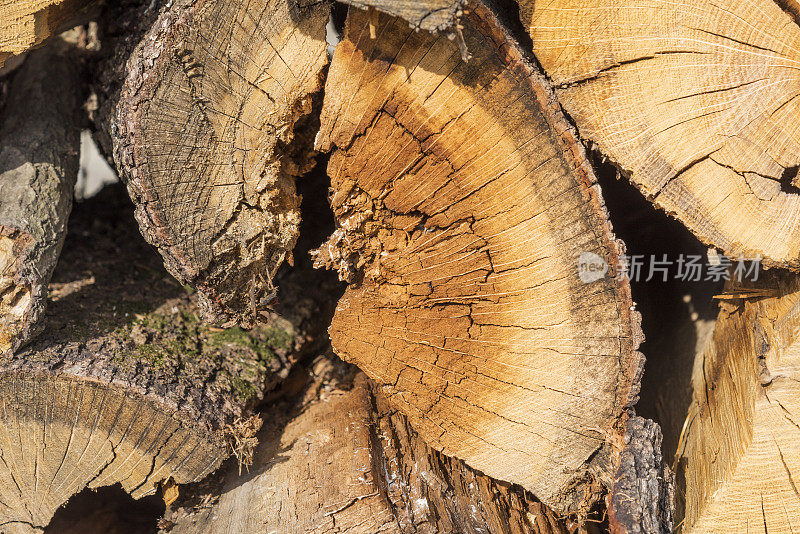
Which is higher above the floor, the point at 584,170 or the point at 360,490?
the point at 584,170

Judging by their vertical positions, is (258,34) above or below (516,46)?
above

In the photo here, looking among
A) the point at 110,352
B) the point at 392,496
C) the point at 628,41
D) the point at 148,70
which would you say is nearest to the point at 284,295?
the point at 110,352

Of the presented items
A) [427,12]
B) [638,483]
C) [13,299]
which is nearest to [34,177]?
[13,299]

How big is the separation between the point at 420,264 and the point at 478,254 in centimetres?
18

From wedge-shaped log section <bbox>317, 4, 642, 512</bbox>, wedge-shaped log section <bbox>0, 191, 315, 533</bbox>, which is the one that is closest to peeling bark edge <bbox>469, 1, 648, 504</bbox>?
wedge-shaped log section <bbox>317, 4, 642, 512</bbox>

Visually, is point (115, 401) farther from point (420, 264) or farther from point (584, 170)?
point (584, 170)

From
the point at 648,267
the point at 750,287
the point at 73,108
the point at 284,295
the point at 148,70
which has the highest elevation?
the point at 73,108

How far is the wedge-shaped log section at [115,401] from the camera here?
173 centimetres

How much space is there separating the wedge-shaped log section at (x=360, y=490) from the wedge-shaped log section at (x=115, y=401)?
17 centimetres

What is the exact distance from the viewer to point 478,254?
1.61 metres

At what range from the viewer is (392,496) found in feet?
6.13

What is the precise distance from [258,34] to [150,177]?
19.4 inches

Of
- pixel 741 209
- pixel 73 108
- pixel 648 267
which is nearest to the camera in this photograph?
pixel 741 209

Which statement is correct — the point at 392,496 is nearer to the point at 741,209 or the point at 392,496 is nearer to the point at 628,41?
the point at 741,209
